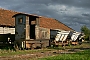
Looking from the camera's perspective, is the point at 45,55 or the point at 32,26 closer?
the point at 45,55

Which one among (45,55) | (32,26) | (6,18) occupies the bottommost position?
(45,55)

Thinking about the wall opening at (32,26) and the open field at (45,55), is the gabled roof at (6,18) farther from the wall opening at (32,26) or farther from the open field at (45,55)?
the open field at (45,55)

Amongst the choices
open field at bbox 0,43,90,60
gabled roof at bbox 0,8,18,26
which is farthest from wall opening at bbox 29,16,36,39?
open field at bbox 0,43,90,60

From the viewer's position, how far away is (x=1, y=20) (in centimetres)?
3228

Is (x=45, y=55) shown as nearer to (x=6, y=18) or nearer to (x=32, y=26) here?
(x=32, y=26)

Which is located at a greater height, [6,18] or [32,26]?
[6,18]

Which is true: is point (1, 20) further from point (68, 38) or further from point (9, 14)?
point (68, 38)

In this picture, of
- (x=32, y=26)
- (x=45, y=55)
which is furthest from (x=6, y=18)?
(x=45, y=55)

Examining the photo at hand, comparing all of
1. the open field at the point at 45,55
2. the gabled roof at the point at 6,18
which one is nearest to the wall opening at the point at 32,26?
the gabled roof at the point at 6,18

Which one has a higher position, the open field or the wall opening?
the wall opening

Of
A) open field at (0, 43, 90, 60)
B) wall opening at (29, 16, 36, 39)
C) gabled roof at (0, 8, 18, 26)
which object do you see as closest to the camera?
open field at (0, 43, 90, 60)

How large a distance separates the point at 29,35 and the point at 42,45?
234cm

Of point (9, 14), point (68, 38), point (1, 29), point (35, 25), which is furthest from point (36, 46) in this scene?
point (9, 14)

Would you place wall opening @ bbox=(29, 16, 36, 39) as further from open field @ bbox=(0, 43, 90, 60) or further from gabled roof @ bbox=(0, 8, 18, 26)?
open field @ bbox=(0, 43, 90, 60)
